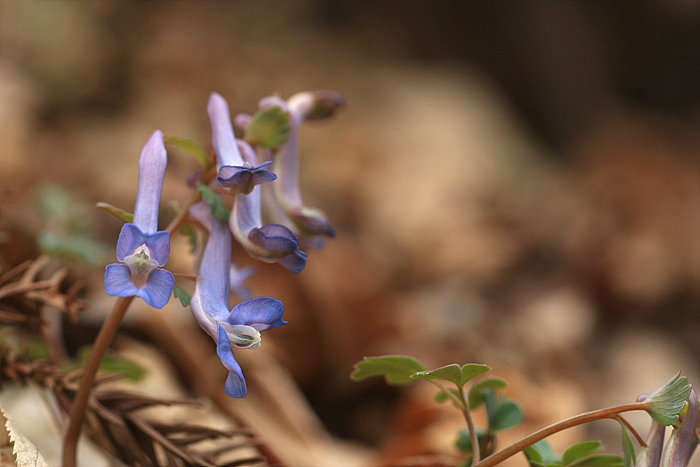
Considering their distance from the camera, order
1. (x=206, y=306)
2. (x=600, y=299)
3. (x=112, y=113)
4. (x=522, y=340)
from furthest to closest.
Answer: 1. (x=112, y=113)
2. (x=600, y=299)
3. (x=522, y=340)
4. (x=206, y=306)

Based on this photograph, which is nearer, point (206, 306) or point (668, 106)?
point (206, 306)

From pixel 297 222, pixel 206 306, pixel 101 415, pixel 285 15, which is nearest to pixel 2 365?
pixel 101 415

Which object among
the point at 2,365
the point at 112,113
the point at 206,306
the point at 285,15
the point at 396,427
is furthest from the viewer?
the point at 285,15

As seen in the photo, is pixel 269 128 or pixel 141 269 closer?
pixel 141 269

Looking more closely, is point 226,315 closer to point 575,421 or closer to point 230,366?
point 230,366

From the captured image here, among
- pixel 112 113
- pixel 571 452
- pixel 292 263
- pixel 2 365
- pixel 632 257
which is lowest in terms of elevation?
pixel 571 452

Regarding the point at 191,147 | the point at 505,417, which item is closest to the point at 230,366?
the point at 191,147

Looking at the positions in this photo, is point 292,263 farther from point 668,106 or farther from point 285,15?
point 668,106
